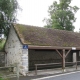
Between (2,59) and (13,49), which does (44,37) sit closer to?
(13,49)

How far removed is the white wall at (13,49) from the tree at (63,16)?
55.3 feet

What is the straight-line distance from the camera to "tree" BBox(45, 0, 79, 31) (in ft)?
110

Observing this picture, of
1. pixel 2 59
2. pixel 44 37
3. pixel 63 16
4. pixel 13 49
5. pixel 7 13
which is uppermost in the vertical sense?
pixel 63 16

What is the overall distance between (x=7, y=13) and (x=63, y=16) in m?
18.4

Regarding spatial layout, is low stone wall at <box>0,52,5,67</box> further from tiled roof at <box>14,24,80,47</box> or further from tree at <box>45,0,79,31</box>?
tree at <box>45,0,79,31</box>

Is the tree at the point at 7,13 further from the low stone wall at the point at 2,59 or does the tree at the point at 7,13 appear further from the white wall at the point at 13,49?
the low stone wall at the point at 2,59

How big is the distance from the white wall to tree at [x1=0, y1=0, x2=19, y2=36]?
27.7 inches

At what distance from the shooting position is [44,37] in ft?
61.1

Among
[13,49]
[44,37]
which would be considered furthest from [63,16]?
[13,49]

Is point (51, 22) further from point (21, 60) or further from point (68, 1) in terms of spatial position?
point (21, 60)

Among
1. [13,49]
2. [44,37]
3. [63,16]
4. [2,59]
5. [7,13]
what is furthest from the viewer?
[63,16]

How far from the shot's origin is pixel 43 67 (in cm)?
1941

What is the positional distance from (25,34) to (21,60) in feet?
8.13

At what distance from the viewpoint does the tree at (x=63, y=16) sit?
33.6m
